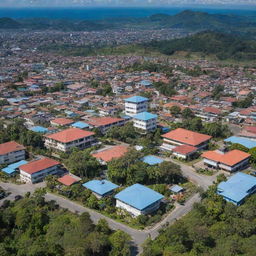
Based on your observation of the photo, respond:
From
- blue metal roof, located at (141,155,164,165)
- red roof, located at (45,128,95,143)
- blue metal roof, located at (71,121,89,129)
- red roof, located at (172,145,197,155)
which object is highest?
red roof, located at (45,128,95,143)

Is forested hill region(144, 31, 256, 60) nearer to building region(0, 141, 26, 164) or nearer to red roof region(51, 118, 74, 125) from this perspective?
red roof region(51, 118, 74, 125)

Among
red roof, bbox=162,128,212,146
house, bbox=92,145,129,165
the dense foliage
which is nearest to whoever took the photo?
the dense foliage

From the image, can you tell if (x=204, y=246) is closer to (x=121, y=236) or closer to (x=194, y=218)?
(x=194, y=218)

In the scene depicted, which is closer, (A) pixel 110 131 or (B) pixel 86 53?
(A) pixel 110 131

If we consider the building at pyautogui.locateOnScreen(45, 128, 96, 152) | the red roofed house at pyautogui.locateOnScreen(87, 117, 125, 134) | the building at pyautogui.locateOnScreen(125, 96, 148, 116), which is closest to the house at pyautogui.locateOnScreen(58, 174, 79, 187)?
the building at pyautogui.locateOnScreen(45, 128, 96, 152)

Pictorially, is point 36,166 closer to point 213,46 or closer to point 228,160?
point 228,160

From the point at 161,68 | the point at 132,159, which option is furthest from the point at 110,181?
the point at 161,68

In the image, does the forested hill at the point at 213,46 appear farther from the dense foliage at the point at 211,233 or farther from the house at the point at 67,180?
the dense foliage at the point at 211,233
